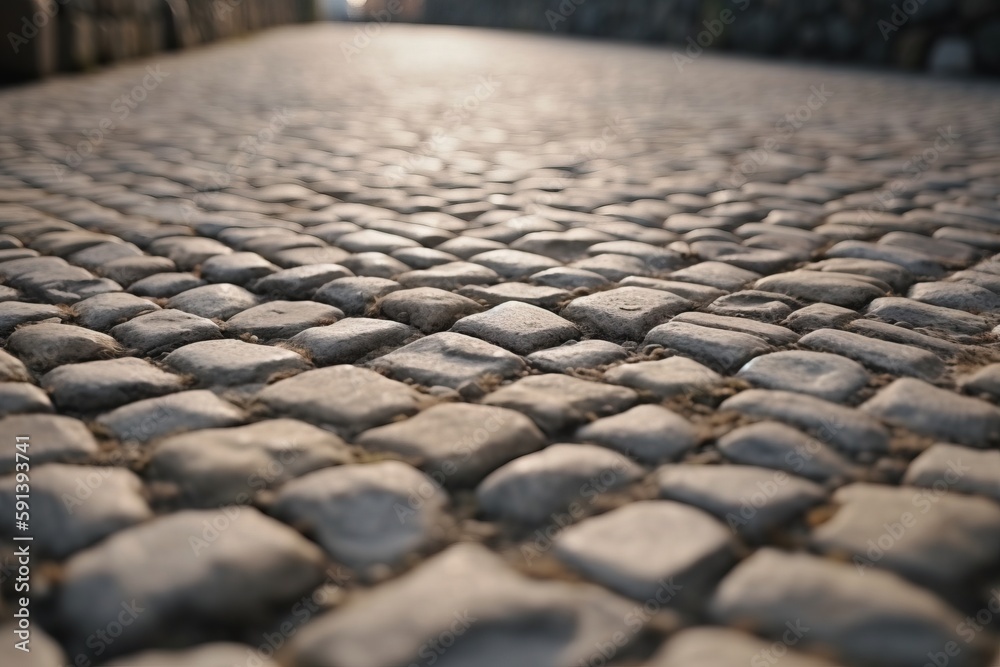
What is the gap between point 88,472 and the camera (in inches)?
53.6

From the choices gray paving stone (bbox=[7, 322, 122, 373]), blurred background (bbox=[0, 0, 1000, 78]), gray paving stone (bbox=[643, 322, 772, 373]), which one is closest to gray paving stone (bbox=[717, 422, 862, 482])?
gray paving stone (bbox=[643, 322, 772, 373])

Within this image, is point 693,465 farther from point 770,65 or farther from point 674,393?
point 770,65

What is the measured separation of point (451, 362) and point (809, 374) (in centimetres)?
77

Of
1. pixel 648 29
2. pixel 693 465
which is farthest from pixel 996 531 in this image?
pixel 648 29

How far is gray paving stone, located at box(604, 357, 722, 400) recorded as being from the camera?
1.72 meters

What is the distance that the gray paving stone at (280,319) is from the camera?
208cm

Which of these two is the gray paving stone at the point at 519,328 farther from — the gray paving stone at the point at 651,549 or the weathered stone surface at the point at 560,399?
the gray paving stone at the point at 651,549

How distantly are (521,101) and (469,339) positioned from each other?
5.76 metres

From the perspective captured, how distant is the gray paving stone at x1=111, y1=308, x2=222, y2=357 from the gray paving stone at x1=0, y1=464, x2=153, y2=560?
1.98 ft

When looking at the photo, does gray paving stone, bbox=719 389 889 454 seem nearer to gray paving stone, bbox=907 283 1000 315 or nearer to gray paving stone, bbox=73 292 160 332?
gray paving stone, bbox=907 283 1000 315

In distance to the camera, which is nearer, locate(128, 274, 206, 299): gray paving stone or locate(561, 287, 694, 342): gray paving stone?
locate(561, 287, 694, 342): gray paving stone

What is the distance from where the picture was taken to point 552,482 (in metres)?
1.34

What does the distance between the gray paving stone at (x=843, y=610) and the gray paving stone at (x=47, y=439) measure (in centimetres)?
108

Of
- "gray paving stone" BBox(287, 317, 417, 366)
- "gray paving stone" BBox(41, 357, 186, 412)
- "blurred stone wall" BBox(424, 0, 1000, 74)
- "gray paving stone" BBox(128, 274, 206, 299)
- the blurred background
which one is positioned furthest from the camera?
"blurred stone wall" BBox(424, 0, 1000, 74)
